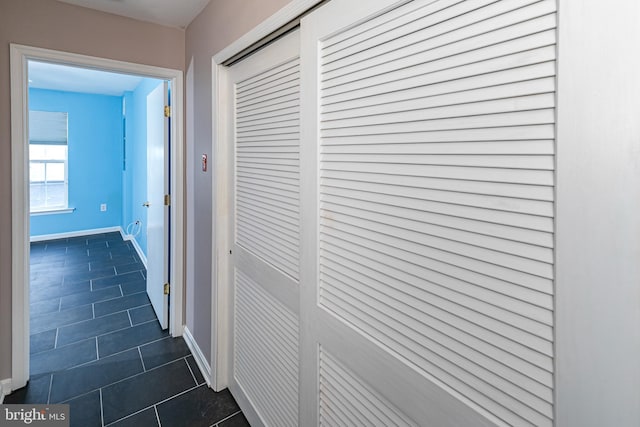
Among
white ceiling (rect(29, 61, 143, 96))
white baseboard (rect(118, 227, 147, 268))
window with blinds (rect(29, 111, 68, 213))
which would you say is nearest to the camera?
white ceiling (rect(29, 61, 143, 96))

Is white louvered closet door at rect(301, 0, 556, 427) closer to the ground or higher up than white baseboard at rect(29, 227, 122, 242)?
higher up

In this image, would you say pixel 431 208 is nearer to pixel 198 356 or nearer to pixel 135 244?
pixel 198 356

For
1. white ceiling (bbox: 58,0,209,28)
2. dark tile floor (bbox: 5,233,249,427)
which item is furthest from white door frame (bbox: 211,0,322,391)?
white ceiling (bbox: 58,0,209,28)

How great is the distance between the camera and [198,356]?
2.29m

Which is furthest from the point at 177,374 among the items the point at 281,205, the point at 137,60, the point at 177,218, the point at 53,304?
the point at 137,60

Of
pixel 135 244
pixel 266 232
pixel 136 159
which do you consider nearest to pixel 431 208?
pixel 266 232

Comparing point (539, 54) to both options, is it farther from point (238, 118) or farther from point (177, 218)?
point (177, 218)

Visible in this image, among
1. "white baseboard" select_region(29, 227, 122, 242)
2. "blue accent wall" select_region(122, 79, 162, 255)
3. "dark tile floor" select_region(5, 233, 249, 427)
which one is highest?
"blue accent wall" select_region(122, 79, 162, 255)

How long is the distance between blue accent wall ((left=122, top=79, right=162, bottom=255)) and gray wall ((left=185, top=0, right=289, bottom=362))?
1.88 meters

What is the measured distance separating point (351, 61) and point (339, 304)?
2.50ft

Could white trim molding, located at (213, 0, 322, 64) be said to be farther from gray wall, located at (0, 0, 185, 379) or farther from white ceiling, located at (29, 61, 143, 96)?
white ceiling, located at (29, 61, 143, 96)

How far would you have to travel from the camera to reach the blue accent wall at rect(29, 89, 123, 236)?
541 cm

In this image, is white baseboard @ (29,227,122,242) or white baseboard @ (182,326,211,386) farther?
white baseboard @ (29,227,122,242)

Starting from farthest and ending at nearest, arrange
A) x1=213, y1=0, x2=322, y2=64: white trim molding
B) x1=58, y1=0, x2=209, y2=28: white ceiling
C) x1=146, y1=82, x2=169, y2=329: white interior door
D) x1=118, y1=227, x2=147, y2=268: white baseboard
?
1. x1=118, y1=227, x2=147, y2=268: white baseboard
2. x1=146, y1=82, x2=169, y2=329: white interior door
3. x1=58, y1=0, x2=209, y2=28: white ceiling
4. x1=213, y1=0, x2=322, y2=64: white trim molding
